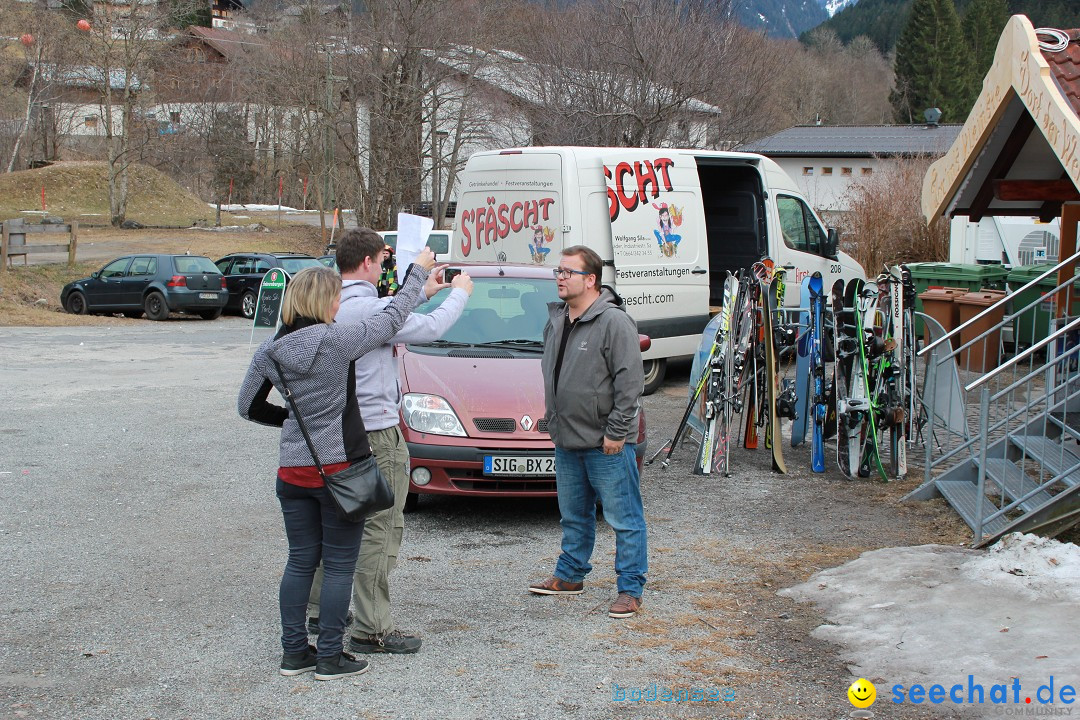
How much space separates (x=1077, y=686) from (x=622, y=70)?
25.9 metres

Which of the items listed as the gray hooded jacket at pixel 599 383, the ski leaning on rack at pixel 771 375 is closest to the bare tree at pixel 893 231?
the ski leaning on rack at pixel 771 375

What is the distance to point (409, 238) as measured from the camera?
556 centimetres

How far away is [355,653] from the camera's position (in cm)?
473

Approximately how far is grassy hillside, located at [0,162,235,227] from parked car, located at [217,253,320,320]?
62.3ft

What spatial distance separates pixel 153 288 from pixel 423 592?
19.4 metres

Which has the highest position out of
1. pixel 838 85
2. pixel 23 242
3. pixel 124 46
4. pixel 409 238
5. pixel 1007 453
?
pixel 838 85

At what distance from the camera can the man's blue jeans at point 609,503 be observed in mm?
5215

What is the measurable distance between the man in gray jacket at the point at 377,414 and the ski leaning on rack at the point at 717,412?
13.8 ft

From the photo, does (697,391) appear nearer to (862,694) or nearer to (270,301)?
(270,301)

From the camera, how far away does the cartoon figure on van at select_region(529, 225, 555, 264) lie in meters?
11.7

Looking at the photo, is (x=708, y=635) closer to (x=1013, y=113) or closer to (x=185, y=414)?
(x=1013, y=113)

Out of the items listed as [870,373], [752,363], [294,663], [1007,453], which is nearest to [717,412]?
[752,363]

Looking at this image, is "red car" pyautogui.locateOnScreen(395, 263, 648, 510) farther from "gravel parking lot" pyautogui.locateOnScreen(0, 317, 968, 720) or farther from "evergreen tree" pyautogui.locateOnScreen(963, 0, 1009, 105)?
"evergreen tree" pyautogui.locateOnScreen(963, 0, 1009, 105)

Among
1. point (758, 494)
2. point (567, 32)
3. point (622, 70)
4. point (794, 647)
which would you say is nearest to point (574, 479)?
point (794, 647)
